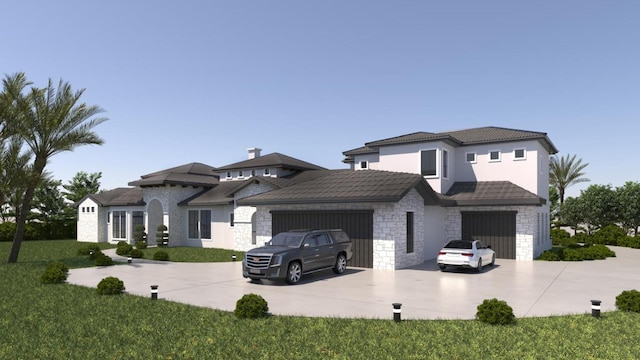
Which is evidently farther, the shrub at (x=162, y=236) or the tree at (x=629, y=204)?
the tree at (x=629, y=204)

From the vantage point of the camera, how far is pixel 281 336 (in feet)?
28.1

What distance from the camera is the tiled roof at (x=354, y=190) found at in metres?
19.3

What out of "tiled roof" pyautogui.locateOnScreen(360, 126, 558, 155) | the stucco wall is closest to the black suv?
"tiled roof" pyautogui.locateOnScreen(360, 126, 558, 155)

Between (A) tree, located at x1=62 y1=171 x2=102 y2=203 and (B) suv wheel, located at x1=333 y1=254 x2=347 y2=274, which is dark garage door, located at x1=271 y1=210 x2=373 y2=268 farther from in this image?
(A) tree, located at x1=62 y1=171 x2=102 y2=203

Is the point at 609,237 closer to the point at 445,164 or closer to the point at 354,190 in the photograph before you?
the point at 445,164

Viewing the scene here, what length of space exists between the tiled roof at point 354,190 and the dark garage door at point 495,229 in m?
4.15

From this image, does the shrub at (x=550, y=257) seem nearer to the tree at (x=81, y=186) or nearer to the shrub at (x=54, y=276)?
the shrub at (x=54, y=276)

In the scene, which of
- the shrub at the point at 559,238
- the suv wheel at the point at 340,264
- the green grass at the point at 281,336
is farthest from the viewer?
the shrub at the point at 559,238

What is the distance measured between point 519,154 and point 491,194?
3.76 meters

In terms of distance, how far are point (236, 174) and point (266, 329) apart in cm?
2716

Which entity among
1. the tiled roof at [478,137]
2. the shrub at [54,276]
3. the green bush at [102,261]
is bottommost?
the green bush at [102,261]

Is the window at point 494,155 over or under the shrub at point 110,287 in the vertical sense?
over

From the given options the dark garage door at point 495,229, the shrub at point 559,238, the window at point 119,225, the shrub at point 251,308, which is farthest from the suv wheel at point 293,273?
the shrub at point 559,238

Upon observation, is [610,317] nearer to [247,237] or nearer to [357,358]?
[357,358]
